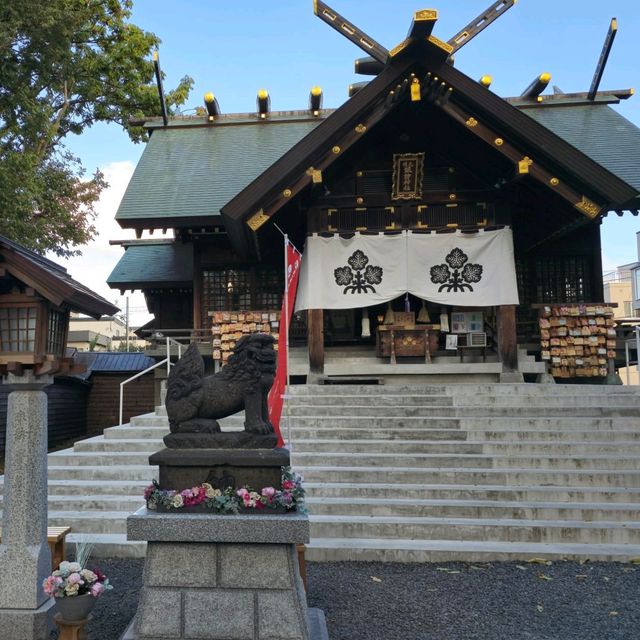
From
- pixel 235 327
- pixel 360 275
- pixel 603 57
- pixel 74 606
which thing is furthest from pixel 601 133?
pixel 74 606

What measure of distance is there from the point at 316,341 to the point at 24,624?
690cm

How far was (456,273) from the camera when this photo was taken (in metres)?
10.5

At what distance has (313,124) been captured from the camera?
15.5 m

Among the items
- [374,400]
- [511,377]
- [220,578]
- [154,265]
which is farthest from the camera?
[154,265]

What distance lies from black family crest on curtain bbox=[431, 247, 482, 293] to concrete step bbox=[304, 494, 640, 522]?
5.23 m

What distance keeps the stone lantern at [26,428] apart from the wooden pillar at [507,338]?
25.7 feet

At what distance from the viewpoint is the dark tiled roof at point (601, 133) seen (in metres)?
12.1

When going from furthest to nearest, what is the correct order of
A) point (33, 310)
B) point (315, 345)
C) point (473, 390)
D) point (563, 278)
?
point (563, 278)
point (315, 345)
point (473, 390)
point (33, 310)

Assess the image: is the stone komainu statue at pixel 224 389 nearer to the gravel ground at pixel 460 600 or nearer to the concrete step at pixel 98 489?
the gravel ground at pixel 460 600

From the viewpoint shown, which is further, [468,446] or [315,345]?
[315,345]

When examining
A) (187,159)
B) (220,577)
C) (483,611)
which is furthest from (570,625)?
(187,159)

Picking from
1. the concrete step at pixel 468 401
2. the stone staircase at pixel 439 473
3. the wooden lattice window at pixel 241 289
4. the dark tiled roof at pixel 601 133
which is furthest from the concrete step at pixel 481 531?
the dark tiled roof at pixel 601 133

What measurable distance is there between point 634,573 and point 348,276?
22.8 ft

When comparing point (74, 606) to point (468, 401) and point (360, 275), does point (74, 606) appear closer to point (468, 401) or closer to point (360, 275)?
point (468, 401)
